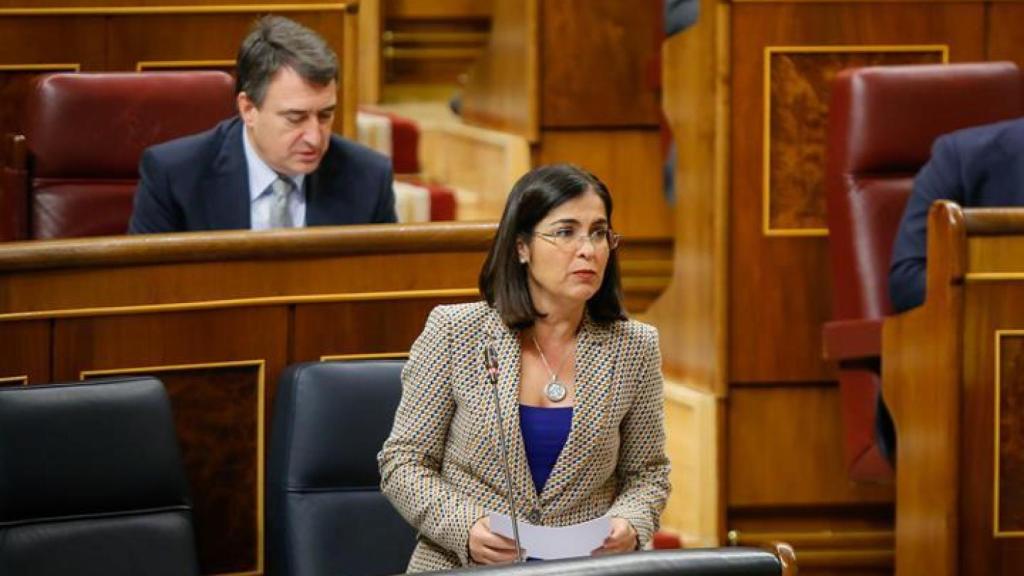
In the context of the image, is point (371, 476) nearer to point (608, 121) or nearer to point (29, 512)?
point (29, 512)

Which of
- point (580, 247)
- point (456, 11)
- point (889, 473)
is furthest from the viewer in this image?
point (456, 11)

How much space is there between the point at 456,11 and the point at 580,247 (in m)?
1.97

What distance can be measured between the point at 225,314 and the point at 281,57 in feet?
1.00

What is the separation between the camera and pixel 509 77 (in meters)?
2.77

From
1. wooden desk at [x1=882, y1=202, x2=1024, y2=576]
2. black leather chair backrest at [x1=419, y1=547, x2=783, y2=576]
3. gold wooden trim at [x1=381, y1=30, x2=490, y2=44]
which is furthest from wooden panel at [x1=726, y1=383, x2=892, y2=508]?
black leather chair backrest at [x1=419, y1=547, x2=783, y2=576]

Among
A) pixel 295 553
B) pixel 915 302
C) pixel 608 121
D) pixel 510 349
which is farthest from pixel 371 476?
A: pixel 608 121

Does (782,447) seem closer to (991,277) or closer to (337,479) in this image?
(991,277)

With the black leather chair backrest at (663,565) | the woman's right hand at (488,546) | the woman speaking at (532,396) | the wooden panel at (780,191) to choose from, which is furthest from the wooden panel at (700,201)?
the black leather chair backrest at (663,565)

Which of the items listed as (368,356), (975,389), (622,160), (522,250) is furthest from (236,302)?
(622,160)

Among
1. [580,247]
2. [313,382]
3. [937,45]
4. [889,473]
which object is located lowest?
[889,473]

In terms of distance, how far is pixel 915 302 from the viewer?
1852 millimetres

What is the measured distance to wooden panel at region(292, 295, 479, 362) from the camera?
1551 mm

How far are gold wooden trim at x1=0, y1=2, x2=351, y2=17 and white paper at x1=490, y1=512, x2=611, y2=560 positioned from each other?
1.05 meters

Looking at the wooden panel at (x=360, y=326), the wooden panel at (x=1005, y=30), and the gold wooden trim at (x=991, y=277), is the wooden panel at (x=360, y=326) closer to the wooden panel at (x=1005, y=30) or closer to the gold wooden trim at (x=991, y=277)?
the gold wooden trim at (x=991, y=277)
